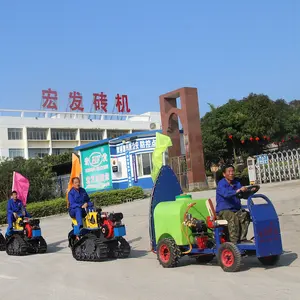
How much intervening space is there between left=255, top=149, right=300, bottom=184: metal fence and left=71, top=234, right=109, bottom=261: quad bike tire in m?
12.9

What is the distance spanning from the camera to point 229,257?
268 inches

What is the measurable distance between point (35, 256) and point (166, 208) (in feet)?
16.5

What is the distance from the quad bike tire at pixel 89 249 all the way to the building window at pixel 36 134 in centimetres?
5771

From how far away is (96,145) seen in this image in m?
29.5

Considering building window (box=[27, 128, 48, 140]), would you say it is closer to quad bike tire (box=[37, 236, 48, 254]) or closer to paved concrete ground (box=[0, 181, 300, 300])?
quad bike tire (box=[37, 236, 48, 254])

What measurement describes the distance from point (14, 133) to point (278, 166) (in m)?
50.1

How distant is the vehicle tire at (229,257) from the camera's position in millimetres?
6611

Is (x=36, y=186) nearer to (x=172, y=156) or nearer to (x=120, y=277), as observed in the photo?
(x=172, y=156)

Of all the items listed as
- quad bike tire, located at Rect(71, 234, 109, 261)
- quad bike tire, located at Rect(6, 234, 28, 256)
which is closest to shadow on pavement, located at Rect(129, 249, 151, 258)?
quad bike tire, located at Rect(71, 234, 109, 261)

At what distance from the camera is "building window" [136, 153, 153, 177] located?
2750cm

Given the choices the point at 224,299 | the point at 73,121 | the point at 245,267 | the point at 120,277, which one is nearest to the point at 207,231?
the point at 245,267

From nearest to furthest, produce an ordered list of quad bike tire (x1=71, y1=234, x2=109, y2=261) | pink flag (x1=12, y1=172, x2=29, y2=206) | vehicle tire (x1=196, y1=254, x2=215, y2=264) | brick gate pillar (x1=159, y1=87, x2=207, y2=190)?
1. vehicle tire (x1=196, y1=254, x2=215, y2=264)
2. quad bike tire (x1=71, y1=234, x2=109, y2=261)
3. pink flag (x1=12, y1=172, x2=29, y2=206)
4. brick gate pillar (x1=159, y1=87, x2=207, y2=190)

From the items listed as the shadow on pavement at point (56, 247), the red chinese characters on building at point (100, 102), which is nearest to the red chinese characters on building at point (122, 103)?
the red chinese characters on building at point (100, 102)

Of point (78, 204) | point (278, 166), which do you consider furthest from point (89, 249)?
point (278, 166)
